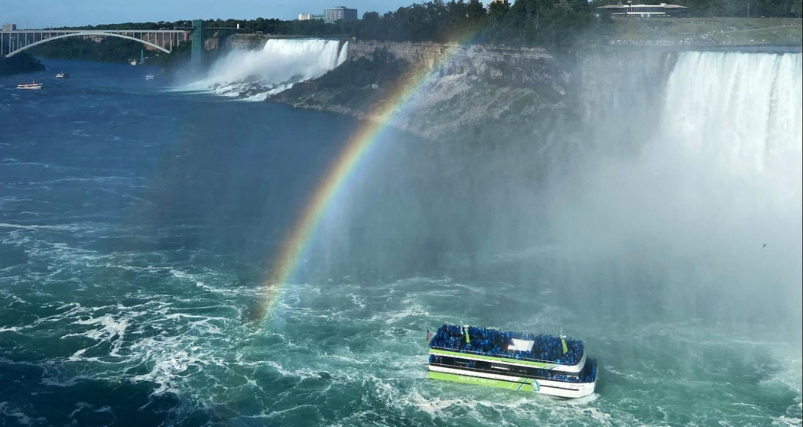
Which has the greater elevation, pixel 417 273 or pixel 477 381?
pixel 417 273

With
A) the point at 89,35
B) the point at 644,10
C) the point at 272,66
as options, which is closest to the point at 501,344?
the point at 644,10

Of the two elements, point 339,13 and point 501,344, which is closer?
point 501,344

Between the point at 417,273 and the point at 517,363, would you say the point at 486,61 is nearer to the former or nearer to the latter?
the point at 417,273

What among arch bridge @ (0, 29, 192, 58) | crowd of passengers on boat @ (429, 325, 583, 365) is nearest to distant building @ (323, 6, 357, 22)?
arch bridge @ (0, 29, 192, 58)

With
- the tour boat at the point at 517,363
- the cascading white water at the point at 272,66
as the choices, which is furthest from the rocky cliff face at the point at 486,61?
the tour boat at the point at 517,363

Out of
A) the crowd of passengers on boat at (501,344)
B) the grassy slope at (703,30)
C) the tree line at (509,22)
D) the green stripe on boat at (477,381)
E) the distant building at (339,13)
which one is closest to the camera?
the crowd of passengers on boat at (501,344)

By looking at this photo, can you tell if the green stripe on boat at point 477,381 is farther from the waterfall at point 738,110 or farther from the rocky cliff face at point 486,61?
the rocky cliff face at point 486,61

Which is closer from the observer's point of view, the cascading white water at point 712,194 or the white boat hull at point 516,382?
the white boat hull at point 516,382

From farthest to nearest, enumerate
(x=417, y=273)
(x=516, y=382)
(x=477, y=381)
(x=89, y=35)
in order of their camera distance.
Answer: (x=89, y=35), (x=417, y=273), (x=477, y=381), (x=516, y=382)
